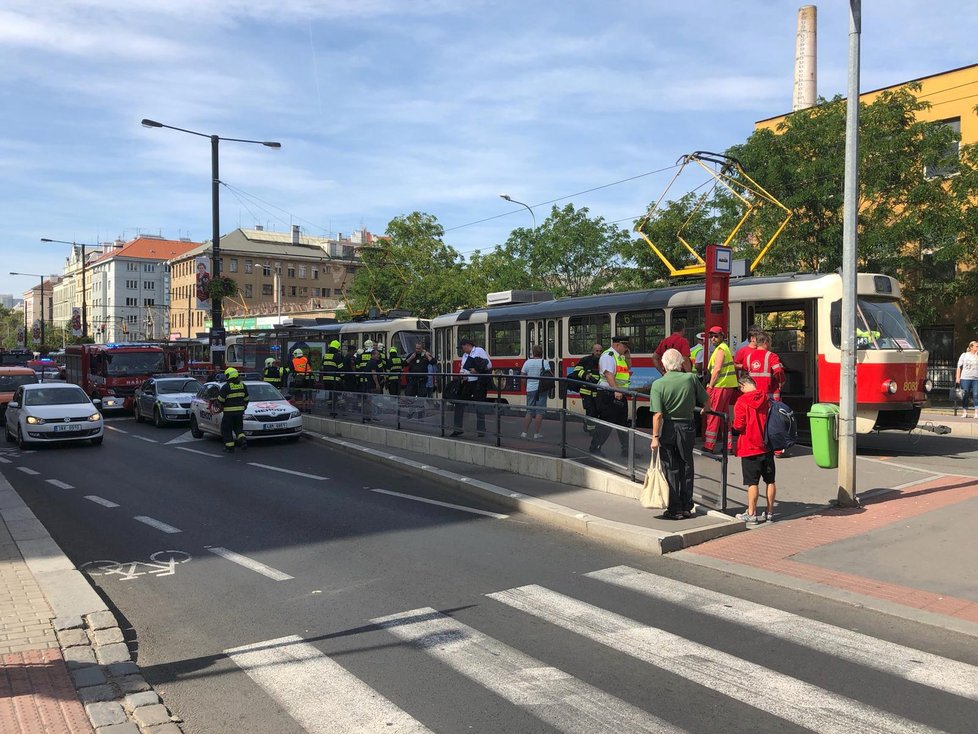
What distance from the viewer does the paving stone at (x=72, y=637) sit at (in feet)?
17.4

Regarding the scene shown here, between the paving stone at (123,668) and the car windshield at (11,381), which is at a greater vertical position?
the car windshield at (11,381)

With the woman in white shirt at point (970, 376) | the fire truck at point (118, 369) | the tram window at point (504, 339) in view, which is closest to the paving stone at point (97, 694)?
the tram window at point (504, 339)

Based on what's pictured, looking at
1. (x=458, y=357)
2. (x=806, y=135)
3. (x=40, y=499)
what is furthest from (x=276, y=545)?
(x=806, y=135)

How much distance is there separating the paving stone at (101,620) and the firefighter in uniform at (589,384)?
6666 millimetres

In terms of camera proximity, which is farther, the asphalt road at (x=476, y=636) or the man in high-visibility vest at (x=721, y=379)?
the man in high-visibility vest at (x=721, y=379)

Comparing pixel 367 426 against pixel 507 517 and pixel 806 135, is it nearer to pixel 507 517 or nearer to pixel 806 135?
pixel 507 517

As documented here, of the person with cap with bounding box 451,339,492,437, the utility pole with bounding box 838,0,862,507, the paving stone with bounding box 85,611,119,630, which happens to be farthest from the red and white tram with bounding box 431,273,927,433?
the paving stone with bounding box 85,611,119,630

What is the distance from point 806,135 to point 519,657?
22.8m

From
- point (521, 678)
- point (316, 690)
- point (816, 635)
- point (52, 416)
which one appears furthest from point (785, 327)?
point (52, 416)

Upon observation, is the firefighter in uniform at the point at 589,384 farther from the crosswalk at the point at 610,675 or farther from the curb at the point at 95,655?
the curb at the point at 95,655

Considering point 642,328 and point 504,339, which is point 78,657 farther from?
point 504,339

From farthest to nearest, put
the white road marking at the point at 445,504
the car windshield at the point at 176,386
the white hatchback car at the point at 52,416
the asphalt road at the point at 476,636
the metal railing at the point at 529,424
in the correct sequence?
1. the car windshield at the point at 176,386
2. the white hatchback car at the point at 52,416
3. the white road marking at the point at 445,504
4. the metal railing at the point at 529,424
5. the asphalt road at the point at 476,636

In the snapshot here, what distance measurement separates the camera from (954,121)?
27.6 m

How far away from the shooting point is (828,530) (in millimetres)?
8383
